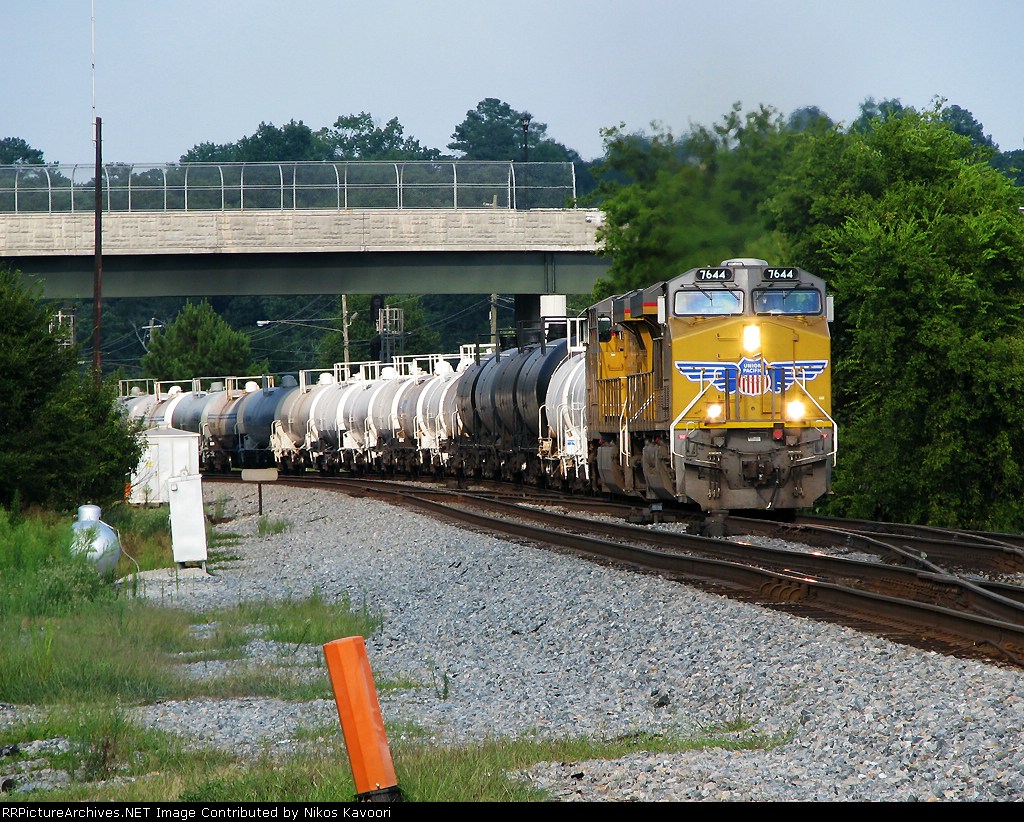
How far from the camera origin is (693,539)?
55.8 feet

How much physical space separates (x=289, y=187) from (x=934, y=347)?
2556 centimetres

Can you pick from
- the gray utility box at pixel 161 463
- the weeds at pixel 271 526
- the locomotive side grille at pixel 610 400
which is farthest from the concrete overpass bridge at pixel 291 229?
the locomotive side grille at pixel 610 400

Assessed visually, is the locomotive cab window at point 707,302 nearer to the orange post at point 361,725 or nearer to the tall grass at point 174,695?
the tall grass at point 174,695

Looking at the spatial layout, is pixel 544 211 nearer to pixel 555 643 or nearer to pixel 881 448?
pixel 881 448

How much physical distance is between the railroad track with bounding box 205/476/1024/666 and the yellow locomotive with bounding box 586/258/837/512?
749mm

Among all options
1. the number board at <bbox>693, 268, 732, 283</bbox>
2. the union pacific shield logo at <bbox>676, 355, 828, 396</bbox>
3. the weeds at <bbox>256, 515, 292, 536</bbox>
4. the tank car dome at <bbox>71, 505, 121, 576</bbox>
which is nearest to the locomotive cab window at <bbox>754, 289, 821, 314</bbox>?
the number board at <bbox>693, 268, 732, 283</bbox>

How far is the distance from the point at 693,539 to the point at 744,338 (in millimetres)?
2999

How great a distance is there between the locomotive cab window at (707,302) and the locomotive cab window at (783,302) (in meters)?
0.28

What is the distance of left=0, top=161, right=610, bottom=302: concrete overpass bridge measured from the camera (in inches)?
1657

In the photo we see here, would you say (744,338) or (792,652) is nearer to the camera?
(792,652)

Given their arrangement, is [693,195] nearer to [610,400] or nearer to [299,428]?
[610,400]

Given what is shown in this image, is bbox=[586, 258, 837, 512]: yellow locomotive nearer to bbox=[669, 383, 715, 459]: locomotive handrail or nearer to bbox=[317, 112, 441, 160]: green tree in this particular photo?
bbox=[669, 383, 715, 459]: locomotive handrail
